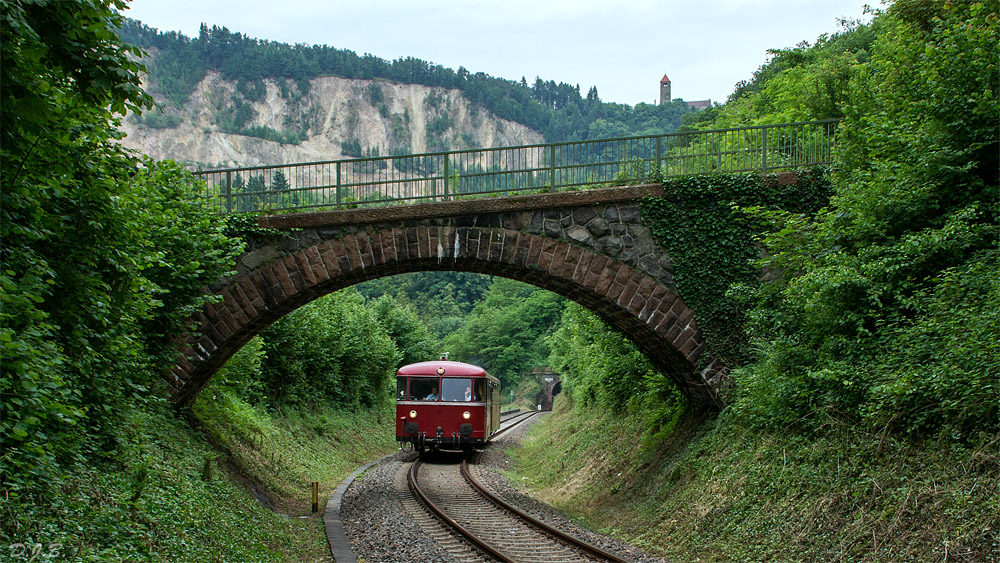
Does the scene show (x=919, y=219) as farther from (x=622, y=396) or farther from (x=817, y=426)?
(x=622, y=396)

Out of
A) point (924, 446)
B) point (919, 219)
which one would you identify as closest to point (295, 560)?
point (924, 446)

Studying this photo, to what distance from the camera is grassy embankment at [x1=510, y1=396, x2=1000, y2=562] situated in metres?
6.11

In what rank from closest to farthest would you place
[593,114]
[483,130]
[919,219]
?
1. [919,219]
2. [593,114]
3. [483,130]

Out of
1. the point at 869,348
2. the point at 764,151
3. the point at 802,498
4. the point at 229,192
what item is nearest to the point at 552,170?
the point at 764,151

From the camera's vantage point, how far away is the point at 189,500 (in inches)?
320

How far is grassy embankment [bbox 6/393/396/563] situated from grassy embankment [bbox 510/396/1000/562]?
435 cm

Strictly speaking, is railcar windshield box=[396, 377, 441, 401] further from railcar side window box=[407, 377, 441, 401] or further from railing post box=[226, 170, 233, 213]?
railing post box=[226, 170, 233, 213]

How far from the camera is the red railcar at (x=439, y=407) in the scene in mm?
19703

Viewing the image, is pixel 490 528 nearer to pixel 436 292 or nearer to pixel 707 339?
pixel 707 339

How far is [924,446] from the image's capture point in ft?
22.7

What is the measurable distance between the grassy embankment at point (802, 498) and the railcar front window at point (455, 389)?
669cm

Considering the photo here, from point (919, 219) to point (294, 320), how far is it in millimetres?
16507

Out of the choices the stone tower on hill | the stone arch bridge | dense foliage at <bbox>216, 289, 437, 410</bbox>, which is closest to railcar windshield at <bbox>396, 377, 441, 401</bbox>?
dense foliage at <bbox>216, 289, 437, 410</bbox>

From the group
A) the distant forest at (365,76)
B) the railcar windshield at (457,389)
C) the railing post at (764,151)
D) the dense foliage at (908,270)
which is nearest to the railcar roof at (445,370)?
the railcar windshield at (457,389)
